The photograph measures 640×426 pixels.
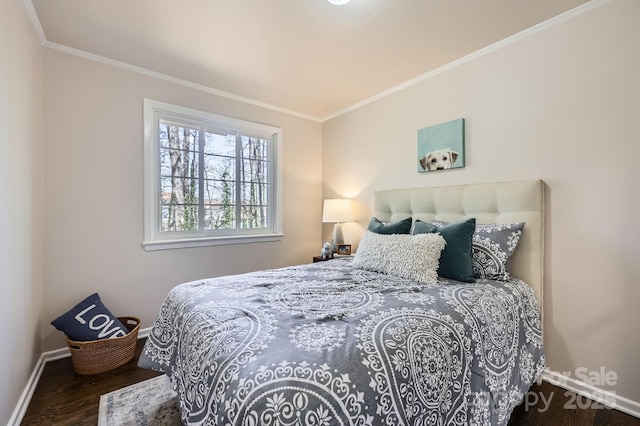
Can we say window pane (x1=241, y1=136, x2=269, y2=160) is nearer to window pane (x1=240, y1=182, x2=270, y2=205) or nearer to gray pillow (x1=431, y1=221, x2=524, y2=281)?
window pane (x1=240, y1=182, x2=270, y2=205)

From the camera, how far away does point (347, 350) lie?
3.19 ft

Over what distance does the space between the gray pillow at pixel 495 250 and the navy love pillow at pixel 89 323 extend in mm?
2733

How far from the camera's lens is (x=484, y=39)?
2189mm

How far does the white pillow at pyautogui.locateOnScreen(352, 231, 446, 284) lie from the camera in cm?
185

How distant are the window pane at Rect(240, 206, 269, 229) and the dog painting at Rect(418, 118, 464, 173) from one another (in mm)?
1890

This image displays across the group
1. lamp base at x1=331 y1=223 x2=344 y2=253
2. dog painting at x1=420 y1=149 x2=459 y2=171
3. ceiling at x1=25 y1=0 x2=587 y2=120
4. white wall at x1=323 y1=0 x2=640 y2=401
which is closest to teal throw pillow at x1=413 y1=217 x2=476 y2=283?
white wall at x1=323 y1=0 x2=640 y2=401

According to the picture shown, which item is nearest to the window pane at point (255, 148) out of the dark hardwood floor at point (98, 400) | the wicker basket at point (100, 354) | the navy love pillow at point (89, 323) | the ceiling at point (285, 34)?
the ceiling at point (285, 34)

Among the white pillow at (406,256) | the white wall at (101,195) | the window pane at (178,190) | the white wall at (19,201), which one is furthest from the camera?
the window pane at (178,190)

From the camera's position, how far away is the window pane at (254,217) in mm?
3412

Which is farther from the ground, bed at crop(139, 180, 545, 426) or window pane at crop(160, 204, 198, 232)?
window pane at crop(160, 204, 198, 232)

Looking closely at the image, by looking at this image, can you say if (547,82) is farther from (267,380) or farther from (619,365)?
(267,380)

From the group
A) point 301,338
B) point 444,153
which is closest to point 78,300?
point 301,338

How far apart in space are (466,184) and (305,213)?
2043 mm

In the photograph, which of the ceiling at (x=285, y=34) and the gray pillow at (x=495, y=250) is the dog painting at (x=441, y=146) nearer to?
the ceiling at (x=285, y=34)
